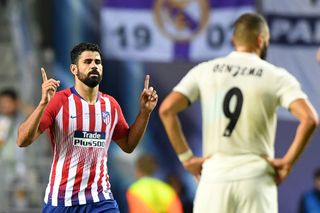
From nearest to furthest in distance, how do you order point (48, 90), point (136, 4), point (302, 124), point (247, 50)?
point (302, 124) < point (247, 50) < point (48, 90) < point (136, 4)

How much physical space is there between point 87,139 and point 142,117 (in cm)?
40

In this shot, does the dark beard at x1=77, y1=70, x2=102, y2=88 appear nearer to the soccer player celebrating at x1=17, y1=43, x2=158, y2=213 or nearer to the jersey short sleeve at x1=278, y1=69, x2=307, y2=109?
the soccer player celebrating at x1=17, y1=43, x2=158, y2=213

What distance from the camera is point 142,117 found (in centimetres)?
747

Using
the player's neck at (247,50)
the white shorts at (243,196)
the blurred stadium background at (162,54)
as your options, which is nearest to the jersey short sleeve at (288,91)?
the player's neck at (247,50)

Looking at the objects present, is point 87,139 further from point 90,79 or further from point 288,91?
point 288,91

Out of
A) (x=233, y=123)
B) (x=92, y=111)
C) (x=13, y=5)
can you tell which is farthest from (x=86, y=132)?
(x=13, y=5)

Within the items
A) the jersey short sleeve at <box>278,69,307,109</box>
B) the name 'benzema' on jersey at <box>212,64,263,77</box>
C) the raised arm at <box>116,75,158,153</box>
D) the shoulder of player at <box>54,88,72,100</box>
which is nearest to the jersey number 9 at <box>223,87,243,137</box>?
the name 'benzema' on jersey at <box>212,64,263,77</box>

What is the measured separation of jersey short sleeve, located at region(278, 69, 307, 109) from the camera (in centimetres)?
630

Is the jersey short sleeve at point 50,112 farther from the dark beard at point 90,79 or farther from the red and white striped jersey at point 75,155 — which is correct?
the dark beard at point 90,79

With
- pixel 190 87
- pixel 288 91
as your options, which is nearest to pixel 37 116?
pixel 190 87

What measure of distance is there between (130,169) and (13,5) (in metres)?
3.08

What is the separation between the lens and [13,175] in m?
13.3

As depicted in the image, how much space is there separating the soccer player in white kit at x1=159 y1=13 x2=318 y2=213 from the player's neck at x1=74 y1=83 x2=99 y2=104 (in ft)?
3.31

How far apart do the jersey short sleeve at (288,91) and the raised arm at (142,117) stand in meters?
1.17
